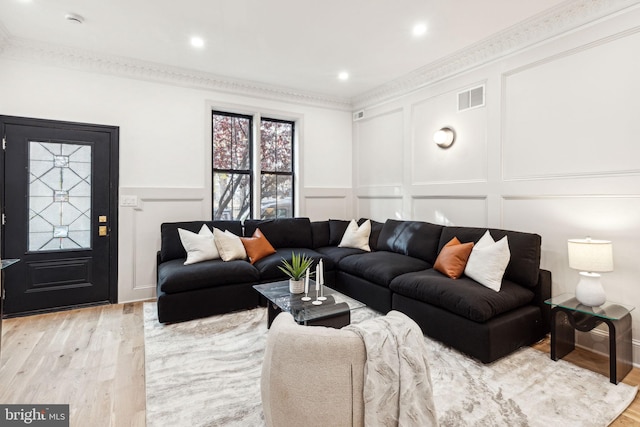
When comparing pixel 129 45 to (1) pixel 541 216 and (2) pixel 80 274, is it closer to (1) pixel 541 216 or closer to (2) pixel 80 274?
(2) pixel 80 274

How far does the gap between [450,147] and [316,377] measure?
3.46m

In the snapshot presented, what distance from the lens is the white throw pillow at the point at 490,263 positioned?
2.74 meters

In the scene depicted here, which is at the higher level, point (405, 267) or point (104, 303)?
point (405, 267)

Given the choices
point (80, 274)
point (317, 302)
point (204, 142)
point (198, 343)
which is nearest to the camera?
point (317, 302)

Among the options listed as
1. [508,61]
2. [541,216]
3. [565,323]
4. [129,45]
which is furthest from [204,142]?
[565,323]

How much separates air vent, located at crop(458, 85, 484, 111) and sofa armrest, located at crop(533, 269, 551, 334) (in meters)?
1.91

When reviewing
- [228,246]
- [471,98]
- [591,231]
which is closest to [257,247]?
[228,246]

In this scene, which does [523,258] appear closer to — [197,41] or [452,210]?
[452,210]

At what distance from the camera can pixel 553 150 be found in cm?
297

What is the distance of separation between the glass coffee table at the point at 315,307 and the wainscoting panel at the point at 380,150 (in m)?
2.54

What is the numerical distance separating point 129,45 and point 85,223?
2.04 m

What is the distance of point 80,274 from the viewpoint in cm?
370

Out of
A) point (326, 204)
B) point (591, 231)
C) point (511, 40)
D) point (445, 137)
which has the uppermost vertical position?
point (511, 40)

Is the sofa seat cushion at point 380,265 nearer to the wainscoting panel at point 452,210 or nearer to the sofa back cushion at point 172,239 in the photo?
the wainscoting panel at point 452,210
